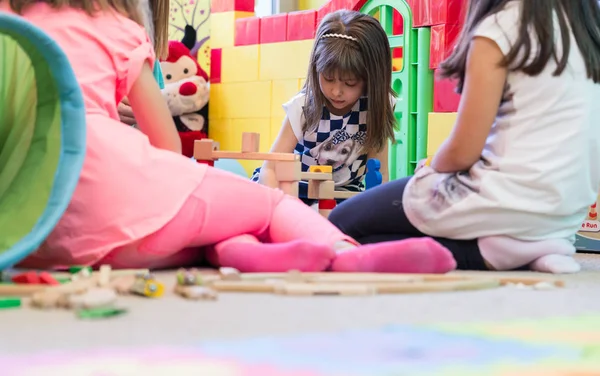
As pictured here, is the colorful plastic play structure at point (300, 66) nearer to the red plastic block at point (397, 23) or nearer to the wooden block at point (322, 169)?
the red plastic block at point (397, 23)

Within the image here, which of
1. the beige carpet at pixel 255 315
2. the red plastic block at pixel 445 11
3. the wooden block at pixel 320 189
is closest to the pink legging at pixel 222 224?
the beige carpet at pixel 255 315

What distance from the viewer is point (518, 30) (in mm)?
1127

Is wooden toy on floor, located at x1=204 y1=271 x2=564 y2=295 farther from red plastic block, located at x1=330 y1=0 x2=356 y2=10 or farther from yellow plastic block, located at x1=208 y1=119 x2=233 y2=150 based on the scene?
yellow plastic block, located at x1=208 y1=119 x2=233 y2=150

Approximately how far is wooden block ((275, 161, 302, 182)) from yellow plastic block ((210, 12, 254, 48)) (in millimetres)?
1585

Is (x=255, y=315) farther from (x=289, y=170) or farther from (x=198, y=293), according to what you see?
(x=289, y=170)

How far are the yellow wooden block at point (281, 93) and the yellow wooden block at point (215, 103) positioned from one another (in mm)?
344

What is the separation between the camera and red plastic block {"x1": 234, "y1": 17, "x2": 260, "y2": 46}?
3.12 meters

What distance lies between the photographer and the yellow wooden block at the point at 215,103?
332 centimetres

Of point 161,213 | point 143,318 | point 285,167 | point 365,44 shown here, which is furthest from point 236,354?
point 365,44

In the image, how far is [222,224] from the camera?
3.44 ft

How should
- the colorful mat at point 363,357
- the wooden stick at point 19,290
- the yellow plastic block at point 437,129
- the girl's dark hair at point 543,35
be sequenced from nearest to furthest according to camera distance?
the colorful mat at point 363,357 < the wooden stick at point 19,290 < the girl's dark hair at point 543,35 < the yellow plastic block at point 437,129

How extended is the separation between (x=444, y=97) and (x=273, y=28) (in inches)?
36.4

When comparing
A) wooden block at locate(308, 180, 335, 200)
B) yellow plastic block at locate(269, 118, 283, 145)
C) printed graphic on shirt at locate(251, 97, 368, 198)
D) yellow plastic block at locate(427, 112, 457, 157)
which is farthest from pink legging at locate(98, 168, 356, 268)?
yellow plastic block at locate(269, 118, 283, 145)

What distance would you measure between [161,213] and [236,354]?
46 centimetres
